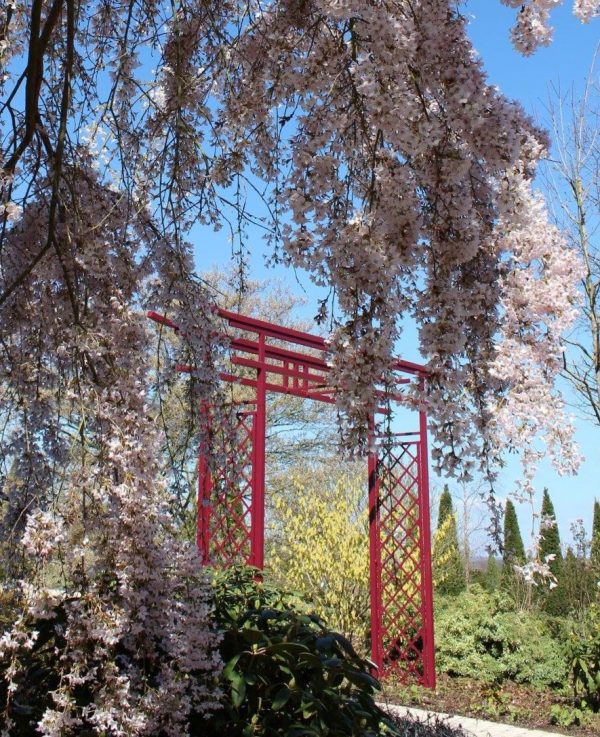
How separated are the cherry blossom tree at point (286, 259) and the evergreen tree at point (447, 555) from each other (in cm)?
634

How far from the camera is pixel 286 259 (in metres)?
1.95

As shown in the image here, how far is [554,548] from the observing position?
41.0 ft

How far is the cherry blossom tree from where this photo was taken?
1.52 m

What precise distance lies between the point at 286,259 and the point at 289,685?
1016 millimetres

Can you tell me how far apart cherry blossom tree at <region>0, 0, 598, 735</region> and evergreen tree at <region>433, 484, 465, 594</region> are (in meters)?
6.34

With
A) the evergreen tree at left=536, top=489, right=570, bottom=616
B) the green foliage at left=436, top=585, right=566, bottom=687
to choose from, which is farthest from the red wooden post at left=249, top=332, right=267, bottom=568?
the evergreen tree at left=536, top=489, right=570, bottom=616

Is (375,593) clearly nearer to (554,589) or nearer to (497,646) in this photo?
(497,646)

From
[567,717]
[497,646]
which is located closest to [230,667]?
[567,717]

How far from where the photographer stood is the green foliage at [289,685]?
1778mm

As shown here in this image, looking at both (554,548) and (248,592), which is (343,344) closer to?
(248,592)

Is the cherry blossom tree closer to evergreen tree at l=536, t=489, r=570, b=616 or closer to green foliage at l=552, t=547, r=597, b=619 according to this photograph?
green foliage at l=552, t=547, r=597, b=619

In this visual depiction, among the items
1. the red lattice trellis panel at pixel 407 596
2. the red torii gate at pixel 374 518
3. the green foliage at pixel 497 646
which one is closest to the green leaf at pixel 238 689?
the red torii gate at pixel 374 518

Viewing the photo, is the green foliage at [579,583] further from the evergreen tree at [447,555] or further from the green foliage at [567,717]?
the green foliage at [567,717]

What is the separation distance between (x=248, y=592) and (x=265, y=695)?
0.72 meters
